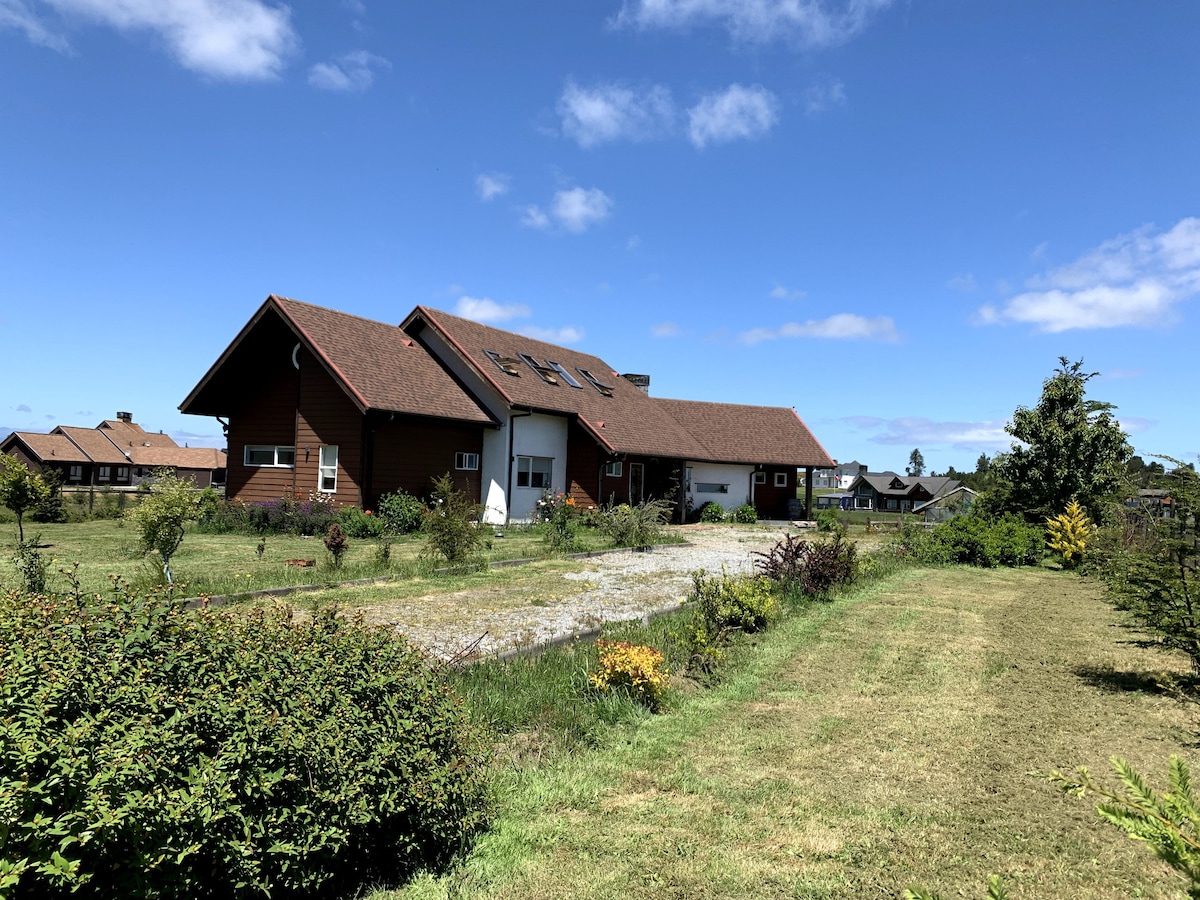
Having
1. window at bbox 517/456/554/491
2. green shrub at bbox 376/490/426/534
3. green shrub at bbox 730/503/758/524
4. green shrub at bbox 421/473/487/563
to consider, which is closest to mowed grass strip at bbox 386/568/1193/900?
green shrub at bbox 421/473/487/563

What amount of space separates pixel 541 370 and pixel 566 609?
2061 cm

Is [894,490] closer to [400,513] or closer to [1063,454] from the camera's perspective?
[1063,454]

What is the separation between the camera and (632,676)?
21.7 feet

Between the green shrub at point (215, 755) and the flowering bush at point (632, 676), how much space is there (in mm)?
2407

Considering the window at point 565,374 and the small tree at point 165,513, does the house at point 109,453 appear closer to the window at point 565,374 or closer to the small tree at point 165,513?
the window at point 565,374

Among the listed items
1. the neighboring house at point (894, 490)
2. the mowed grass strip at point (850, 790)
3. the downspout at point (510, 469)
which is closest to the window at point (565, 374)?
the downspout at point (510, 469)

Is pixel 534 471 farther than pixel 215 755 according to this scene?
Yes

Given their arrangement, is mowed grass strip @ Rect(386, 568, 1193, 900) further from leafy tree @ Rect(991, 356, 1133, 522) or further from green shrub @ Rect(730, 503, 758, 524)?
green shrub @ Rect(730, 503, 758, 524)

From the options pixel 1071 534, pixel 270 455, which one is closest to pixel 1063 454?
pixel 1071 534

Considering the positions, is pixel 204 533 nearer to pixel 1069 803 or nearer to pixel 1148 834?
pixel 1069 803

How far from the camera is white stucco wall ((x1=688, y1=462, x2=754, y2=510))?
1398 inches

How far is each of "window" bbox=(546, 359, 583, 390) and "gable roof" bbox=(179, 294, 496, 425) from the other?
17.9 ft

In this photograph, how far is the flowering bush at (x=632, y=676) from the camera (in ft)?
21.7

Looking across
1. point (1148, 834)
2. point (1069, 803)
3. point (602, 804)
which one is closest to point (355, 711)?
point (602, 804)
